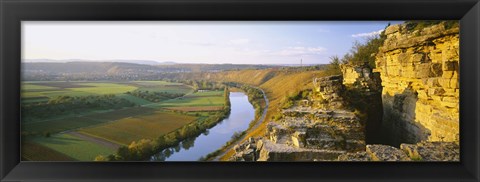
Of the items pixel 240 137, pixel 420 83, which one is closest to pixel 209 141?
pixel 240 137

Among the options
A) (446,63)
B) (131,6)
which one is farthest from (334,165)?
(131,6)

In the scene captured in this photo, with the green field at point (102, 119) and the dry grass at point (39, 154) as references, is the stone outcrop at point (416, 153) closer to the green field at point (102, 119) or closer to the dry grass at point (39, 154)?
the green field at point (102, 119)

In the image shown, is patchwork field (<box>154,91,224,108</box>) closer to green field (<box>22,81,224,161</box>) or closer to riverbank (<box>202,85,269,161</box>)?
green field (<box>22,81,224,161</box>)

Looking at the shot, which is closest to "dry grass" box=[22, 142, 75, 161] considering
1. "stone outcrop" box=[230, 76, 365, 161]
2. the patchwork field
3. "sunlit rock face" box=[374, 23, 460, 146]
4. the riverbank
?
the patchwork field

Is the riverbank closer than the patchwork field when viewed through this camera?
Yes

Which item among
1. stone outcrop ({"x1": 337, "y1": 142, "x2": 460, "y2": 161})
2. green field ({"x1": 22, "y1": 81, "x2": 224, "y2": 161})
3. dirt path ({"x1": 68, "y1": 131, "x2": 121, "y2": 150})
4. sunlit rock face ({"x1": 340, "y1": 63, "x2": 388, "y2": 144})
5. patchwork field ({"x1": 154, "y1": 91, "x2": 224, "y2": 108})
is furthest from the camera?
sunlit rock face ({"x1": 340, "y1": 63, "x2": 388, "y2": 144})

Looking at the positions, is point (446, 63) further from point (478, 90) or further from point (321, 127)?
point (321, 127)

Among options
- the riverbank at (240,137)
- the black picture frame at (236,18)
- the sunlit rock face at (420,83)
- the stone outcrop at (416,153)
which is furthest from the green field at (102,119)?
the sunlit rock face at (420,83)
